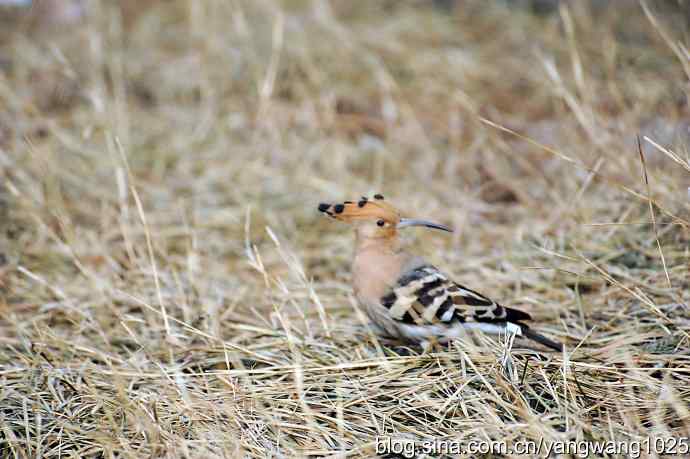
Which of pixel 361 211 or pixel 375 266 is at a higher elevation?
pixel 361 211

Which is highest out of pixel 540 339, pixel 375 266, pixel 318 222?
pixel 375 266

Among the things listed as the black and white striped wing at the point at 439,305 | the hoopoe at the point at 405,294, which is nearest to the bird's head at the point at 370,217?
the hoopoe at the point at 405,294

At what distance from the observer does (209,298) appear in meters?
2.91

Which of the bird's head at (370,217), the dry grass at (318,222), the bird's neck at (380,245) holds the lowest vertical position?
the dry grass at (318,222)

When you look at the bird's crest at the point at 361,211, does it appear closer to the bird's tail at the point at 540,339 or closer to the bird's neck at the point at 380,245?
the bird's neck at the point at 380,245

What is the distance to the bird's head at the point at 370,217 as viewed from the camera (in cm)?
253

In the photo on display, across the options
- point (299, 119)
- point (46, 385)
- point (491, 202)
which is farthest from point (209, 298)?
point (299, 119)

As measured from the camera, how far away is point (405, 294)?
2.39 metres

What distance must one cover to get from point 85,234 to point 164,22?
3126 mm

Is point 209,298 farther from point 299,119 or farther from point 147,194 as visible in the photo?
point 299,119

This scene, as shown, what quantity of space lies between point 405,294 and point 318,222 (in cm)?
139

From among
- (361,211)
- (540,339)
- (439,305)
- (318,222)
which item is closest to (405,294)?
(439,305)

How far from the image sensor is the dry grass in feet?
6.81

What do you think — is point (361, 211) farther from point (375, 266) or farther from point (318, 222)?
point (318, 222)
